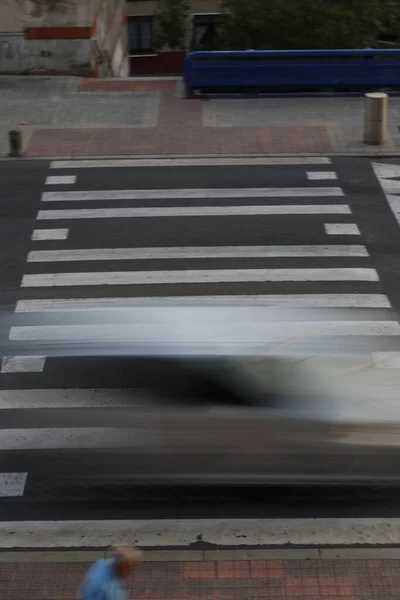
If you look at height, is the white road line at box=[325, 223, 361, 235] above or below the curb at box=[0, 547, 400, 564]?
above

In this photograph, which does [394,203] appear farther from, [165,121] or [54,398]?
[54,398]

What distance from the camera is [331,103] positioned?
23.5 m

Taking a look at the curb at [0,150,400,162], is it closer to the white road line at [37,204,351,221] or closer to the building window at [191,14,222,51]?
the white road line at [37,204,351,221]

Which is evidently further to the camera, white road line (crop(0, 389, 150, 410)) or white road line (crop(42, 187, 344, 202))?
white road line (crop(42, 187, 344, 202))

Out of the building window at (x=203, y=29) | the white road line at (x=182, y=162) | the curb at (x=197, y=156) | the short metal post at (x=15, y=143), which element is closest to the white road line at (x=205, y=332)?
the white road line at (x=182, y=162)

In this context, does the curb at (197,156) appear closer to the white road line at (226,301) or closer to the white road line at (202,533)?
the white road line at (226,301)

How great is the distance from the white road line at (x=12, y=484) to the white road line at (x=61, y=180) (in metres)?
9.16

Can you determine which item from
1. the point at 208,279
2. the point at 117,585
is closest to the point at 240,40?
the point at 208,279

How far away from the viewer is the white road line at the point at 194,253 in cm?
1609

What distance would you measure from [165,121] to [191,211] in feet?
17.3

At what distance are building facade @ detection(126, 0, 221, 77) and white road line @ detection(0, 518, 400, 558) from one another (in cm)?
3496

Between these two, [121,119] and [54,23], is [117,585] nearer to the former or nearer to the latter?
[121,119]

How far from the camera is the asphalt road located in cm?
1042

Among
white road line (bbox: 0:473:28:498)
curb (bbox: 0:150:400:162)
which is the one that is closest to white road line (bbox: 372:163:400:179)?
curb (bbox: 0:150:400:162)
